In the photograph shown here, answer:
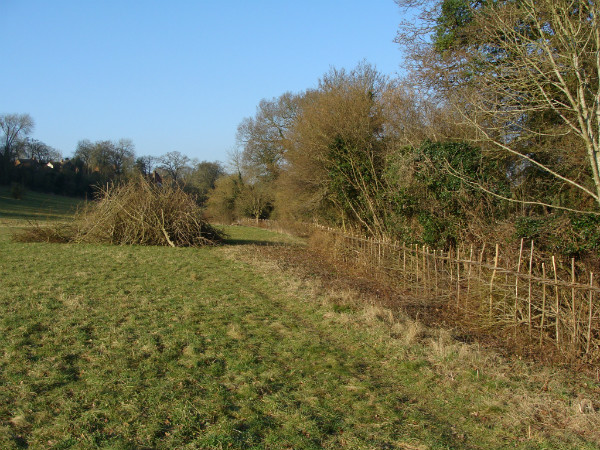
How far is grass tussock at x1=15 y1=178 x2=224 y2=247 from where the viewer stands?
1855 cm

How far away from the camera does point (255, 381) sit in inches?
202

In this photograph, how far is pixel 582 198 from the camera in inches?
384

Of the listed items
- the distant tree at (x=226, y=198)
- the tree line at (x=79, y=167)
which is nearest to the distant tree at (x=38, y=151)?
the tree line at (x=79, y=167)

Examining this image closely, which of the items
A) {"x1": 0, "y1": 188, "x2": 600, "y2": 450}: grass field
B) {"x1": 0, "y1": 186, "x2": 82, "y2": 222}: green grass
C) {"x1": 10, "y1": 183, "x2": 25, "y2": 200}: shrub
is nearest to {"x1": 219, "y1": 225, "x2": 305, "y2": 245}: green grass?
{"x1": 0, "y1": 186, "x2": 82, "y2": 222}: green grass

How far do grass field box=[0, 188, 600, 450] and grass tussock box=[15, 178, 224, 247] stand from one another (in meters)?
9.49

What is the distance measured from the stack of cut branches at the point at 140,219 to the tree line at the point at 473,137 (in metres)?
5.11

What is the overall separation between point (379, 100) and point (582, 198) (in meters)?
8.68

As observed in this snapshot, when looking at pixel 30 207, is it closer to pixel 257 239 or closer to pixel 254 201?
pixel 254 201

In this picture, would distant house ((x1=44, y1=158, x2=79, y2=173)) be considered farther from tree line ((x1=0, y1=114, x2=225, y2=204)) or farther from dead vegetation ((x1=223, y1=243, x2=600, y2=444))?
dead vegetation ((x1=223, y1=243, x2=600, y2=444))

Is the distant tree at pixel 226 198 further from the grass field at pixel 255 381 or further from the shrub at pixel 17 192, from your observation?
the grass field at pixel 255 381

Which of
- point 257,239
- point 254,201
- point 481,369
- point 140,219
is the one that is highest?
point 254,201

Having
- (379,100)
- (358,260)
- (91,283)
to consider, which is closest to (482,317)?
(358,260)

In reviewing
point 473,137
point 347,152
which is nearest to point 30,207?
point 347,152

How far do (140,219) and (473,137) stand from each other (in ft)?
42.1
